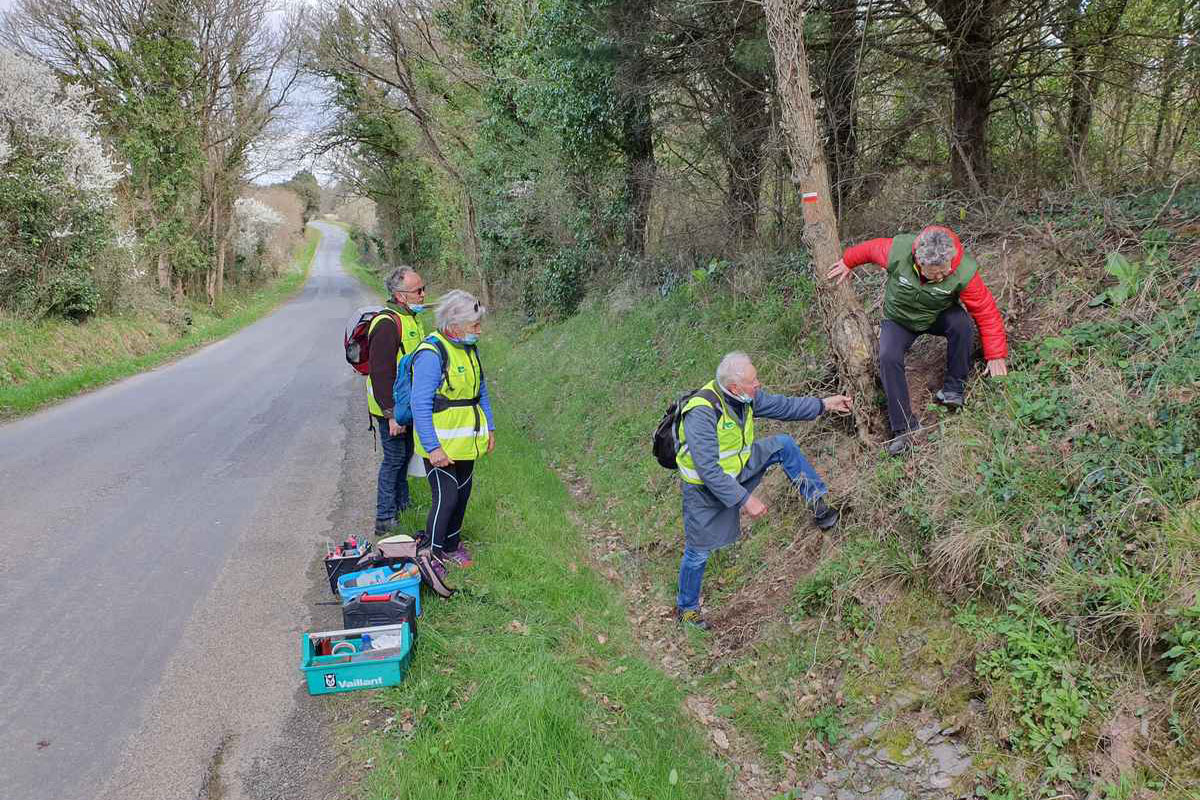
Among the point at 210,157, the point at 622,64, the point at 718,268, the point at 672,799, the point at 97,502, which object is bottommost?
the point at 672,799

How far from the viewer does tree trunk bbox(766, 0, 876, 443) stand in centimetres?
538

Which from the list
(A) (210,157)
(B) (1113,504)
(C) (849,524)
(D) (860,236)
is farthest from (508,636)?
(A) (210,157)

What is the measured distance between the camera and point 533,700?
3744 millimetres

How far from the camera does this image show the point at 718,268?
977cm

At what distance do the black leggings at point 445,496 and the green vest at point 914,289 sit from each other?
3.40 meters

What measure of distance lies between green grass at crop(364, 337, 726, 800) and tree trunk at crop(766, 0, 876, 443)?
2576 mm

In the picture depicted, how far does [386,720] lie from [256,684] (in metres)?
0.90

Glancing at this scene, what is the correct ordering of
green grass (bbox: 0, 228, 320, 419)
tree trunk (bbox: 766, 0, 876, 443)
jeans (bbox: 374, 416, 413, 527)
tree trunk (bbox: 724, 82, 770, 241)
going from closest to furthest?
tree trunk (bbox: 766, 0, 876, 443)
jeans (bbox: 374, 416, 413, 527)
tree trunk (bbox: 724, 82, 770, 241)
green grass (bbox: 0, 228, 320, 419)

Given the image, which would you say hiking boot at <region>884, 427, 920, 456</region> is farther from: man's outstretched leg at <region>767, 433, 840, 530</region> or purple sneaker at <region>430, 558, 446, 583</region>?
purple sneaker at <region>430, 558, 446, 583</region>

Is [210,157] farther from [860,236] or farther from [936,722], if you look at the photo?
[936,722]

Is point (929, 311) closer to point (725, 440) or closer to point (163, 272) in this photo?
point (725, 440)

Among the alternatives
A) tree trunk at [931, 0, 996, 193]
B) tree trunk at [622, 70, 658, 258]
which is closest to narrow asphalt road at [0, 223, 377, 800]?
tree trunk at [622, 70, 658, 258]

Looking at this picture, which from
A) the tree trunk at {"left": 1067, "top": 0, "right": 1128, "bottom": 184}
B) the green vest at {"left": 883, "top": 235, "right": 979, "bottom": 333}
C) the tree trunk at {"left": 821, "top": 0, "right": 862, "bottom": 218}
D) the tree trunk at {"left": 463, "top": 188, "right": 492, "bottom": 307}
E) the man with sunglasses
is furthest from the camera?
the tree trunk at {"left": 463, "top": 188, "right": 492, "bottom": 307}

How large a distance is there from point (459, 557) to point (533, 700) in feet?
6.43
